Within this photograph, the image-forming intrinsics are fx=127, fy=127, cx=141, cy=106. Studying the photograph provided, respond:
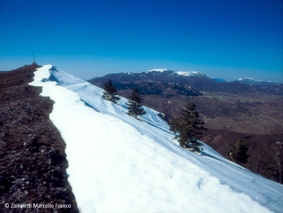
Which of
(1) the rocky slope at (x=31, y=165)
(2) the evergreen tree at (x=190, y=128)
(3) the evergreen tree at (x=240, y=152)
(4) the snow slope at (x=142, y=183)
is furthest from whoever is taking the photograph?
(3) the evergreen tree at (x=240, y=152)

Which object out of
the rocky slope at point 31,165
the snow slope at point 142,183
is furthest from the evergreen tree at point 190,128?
the rocky slope at point 31,165

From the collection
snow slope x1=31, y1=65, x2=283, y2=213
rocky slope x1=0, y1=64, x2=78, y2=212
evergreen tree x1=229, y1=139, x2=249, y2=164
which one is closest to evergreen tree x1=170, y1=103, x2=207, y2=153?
snow slope x1=31, y1=65, x2=283, y2=213

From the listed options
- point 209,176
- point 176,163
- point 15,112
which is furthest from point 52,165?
point 15,112

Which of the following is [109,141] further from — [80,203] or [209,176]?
[209,176]

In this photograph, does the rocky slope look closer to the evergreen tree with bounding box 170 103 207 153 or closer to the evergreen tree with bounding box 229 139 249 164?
the evergreen tree with bounding box 170 103 207 153

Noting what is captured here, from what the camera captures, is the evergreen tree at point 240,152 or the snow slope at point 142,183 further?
the evergreen tree at point 240,152

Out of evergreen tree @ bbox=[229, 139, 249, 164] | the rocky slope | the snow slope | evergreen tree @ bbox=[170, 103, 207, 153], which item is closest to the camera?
the rocky slope

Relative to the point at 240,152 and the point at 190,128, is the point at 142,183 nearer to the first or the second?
the point at 190,128

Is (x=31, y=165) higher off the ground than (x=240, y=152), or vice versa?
(x=31, y=165)

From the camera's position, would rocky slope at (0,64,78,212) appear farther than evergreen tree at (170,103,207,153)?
No

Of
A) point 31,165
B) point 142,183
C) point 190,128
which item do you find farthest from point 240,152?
point 31,165

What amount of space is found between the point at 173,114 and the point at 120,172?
136 m

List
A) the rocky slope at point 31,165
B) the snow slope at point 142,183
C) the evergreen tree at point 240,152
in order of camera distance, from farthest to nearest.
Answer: the evergreen tree at point 240,152 < the snow slope at point 142,183 < the rocky slope at point 31,165

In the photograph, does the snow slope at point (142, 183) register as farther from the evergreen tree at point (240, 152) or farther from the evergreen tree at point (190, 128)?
the evergreen tree at point (240, 152)
